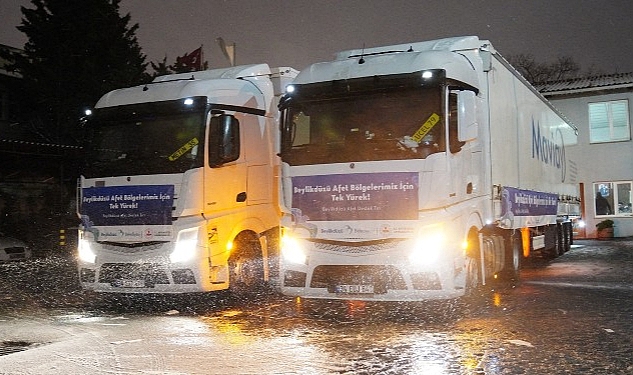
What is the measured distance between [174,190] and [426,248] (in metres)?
3.67

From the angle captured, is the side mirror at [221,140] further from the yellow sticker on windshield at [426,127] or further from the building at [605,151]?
the building at [605,151]

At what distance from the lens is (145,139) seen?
33.5ft

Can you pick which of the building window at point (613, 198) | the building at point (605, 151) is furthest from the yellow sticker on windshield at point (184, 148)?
the building window at point (613, 198)

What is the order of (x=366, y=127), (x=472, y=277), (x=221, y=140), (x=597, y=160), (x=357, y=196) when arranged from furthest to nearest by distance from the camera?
(x=597, y=160)
(x=221, y=140)
(x=472, y=277)
(x=366, y=127)
(x=357, y=196)

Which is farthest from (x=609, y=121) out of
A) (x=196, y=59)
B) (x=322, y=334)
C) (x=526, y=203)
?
(x=322, y=334)

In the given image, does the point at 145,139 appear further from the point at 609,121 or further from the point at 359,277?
the point at 609,121

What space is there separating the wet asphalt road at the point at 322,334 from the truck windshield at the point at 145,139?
2.18 metres

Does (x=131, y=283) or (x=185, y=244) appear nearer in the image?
(x=185, y=244)

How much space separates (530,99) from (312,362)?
9246 millimetres

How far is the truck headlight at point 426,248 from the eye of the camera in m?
8.50

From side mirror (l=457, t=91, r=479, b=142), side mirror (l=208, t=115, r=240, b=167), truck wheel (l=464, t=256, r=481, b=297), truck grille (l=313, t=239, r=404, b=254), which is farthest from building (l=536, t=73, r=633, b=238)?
truck grille (l=313, t=239, r=404, b=254)

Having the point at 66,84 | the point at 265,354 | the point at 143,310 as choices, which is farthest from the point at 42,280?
the point at 66,84

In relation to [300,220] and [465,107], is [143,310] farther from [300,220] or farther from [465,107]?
[465,107]

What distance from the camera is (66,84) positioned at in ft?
88.4
